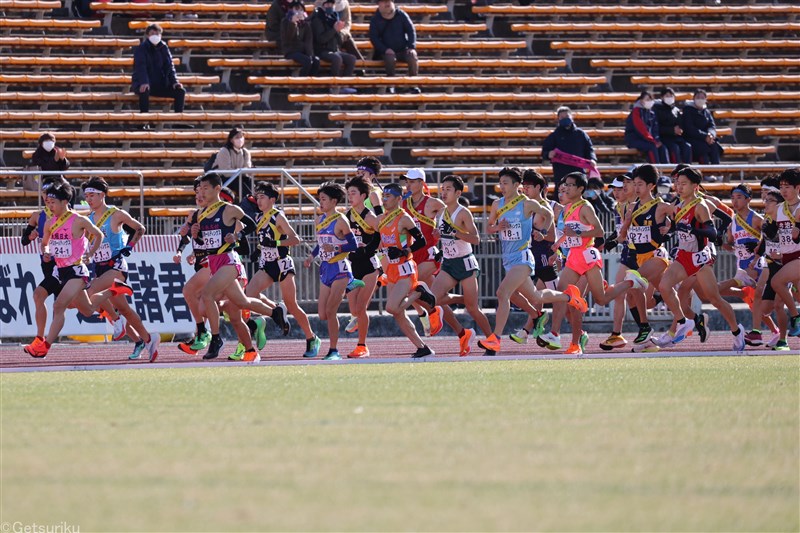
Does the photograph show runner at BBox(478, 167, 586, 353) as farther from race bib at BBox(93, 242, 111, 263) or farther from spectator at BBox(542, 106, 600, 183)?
spectator at BBox(542, 106, 600, 183)

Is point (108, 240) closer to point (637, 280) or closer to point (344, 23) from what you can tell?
point (637, 280)

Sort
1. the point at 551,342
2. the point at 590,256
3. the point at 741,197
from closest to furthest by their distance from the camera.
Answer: the point at 551,342 < the point at 590,256 < the point at 741,197

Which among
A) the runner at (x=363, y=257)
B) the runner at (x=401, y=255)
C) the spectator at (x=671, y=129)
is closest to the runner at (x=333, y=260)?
the runner at (x=363, y=257)

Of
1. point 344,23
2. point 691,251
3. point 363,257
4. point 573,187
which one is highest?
point 344,23

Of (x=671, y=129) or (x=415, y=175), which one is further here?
(x=671, y=129)

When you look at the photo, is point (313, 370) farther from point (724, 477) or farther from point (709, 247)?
point (724, 477)

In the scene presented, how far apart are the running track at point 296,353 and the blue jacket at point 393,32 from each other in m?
8.18

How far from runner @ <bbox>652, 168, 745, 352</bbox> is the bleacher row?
A: 9.42m

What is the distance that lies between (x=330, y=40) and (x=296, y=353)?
34.6 feet

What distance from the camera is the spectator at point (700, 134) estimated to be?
26797 millimetres

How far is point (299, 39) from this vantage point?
1063 inches

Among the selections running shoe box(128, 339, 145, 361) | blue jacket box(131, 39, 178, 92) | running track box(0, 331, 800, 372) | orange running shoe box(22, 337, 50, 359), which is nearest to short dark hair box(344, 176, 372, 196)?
running track box(0, 331, 800, 372)

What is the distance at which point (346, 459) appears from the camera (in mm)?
8133

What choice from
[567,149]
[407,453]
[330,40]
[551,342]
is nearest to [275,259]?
[551,342]
